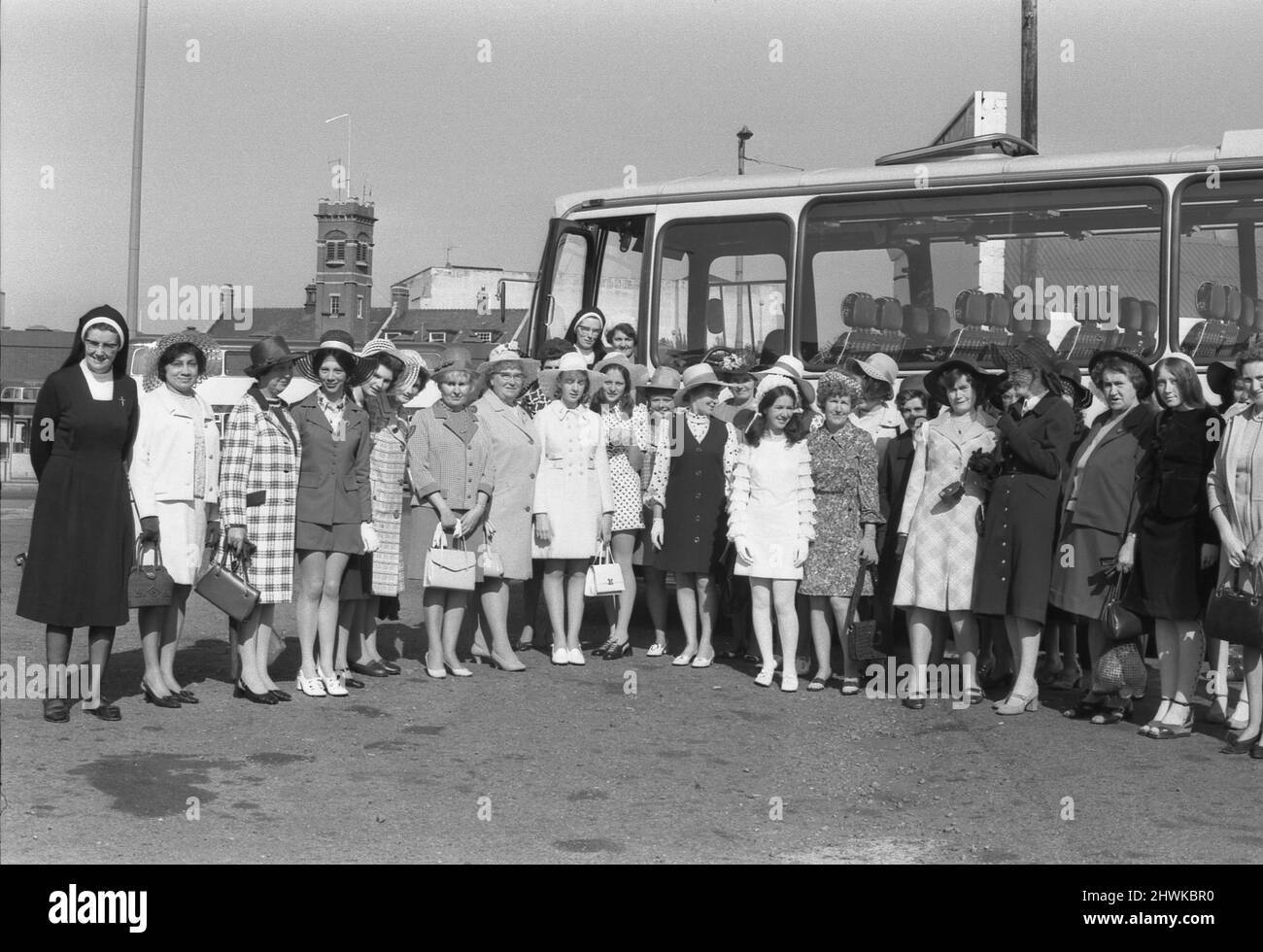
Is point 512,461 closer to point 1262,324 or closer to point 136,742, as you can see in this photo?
point 136,742

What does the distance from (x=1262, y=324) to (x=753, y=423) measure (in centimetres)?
389

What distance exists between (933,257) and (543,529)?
3876 millimetres

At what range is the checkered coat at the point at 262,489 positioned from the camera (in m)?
8.16

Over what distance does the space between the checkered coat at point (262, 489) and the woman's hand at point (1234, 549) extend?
487 cm

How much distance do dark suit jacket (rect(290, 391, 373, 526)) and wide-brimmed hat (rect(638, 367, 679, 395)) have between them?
8.33 ft

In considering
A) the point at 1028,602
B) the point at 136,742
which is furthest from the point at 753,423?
the point at 136,742

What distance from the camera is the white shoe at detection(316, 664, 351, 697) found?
8492 millimetres

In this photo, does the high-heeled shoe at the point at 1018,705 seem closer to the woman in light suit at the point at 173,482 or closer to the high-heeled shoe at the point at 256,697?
the high-heeled shoe at the point at 256,697

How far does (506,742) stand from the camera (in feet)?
24.7

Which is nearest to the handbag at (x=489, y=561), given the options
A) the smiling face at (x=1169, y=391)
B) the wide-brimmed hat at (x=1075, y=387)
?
the wide-brimmed hat at (x=1075, y=387)

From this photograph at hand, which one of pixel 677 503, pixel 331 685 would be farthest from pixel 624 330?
pixel 331 685

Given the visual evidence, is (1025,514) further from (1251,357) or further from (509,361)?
(509,361)

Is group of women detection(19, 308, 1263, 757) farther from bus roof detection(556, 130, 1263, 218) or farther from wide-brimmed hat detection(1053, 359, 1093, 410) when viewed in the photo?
bus roof detection(556, 130, 1263, 218)

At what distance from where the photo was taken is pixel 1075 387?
9.10 m
